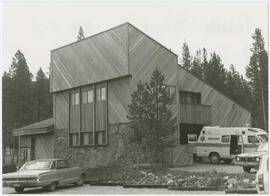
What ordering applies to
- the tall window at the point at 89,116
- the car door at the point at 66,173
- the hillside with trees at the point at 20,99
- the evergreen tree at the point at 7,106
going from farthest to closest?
the hillside with trees at the point at 20,99 < the evergreen tree at the point at 7,106 < the tall window at the point at 89,116 < the car door at the point at 66,173

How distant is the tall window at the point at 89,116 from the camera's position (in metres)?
31.7

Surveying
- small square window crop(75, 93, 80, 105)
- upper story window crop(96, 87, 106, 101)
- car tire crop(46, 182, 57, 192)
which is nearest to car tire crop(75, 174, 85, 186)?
car tire crop(46, 182, 57, 192)

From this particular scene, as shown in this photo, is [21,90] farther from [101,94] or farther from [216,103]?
[216,103]

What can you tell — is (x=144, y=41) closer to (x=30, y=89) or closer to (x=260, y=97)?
(x=260, y=97)

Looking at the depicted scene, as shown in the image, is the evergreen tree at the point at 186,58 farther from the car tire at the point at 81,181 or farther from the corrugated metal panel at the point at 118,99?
the car tire at the point at 81,181

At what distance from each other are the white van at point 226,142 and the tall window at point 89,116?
663cm

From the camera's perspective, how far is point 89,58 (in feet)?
107

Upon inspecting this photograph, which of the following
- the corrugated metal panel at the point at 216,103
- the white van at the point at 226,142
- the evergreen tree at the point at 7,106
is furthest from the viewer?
the evergreen tree at the point at 7,106

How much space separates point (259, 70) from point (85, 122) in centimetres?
2229

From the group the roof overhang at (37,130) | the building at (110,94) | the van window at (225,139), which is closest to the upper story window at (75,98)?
the building at (110,94)

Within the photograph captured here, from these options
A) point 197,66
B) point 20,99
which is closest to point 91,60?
point 20,99

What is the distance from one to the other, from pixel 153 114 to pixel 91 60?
8.72 meters

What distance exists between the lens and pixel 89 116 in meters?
32.8

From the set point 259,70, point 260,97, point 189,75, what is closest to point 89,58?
point 189,75
